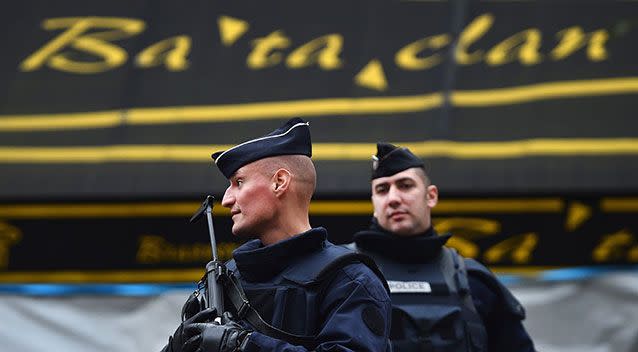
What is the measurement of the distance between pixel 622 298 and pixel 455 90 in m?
1.76

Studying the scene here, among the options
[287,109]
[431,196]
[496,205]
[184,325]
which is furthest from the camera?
[287,109]

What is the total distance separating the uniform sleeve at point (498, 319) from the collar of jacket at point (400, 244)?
24 centimetres

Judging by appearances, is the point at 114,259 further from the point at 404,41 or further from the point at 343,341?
the point at 343,341

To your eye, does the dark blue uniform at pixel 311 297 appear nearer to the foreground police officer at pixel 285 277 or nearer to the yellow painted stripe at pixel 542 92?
the foreground police officer at pixel 285 277

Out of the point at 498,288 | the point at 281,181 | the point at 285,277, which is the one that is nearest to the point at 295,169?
the point at 281,181

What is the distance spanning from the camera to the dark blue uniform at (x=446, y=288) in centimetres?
488

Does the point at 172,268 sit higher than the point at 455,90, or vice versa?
the point at 455,90

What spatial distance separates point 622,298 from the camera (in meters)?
7.55

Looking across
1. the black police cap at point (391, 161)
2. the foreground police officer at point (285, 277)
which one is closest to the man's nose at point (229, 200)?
the foreground police officer at point (285, 277)

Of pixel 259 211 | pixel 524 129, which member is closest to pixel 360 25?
pixel 524 129

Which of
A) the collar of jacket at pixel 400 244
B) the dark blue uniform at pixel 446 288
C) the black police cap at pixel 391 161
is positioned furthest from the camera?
the black police cap at pixel 391 161

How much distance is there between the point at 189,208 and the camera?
7438 millimetres

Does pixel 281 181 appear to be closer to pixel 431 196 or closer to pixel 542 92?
pixel 431 196

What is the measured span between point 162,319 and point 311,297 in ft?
14.6
